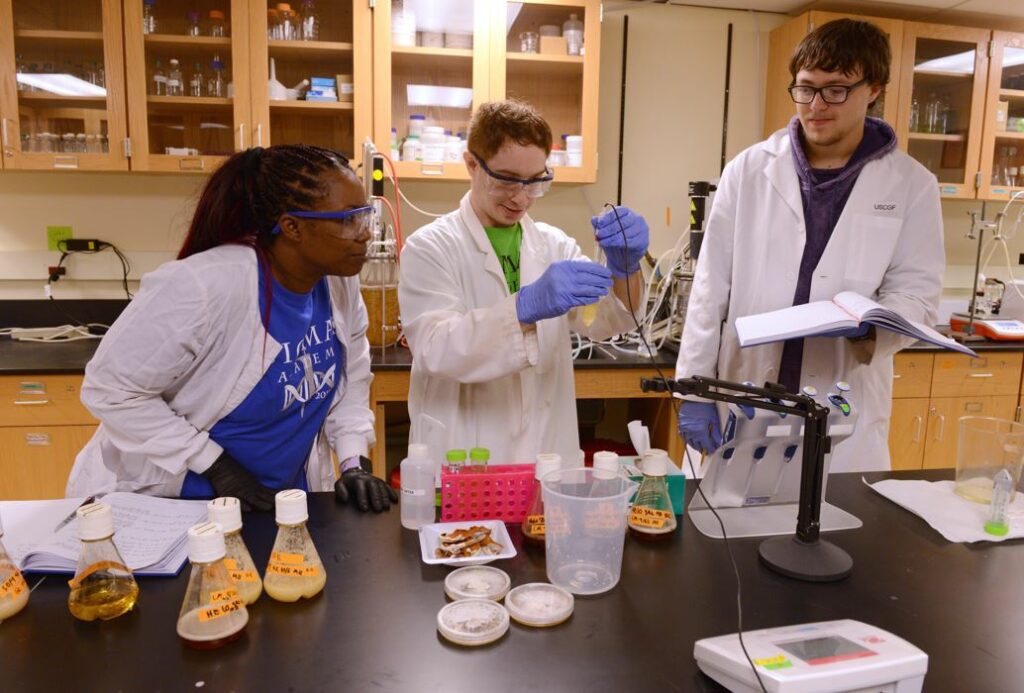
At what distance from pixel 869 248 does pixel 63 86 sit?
272 cm

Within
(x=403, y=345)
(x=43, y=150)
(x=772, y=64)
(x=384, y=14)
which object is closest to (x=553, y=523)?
(x=403, y=345)

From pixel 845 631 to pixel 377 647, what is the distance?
0.52 m

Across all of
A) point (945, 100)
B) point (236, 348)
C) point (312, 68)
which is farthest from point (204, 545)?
point (945, 100)

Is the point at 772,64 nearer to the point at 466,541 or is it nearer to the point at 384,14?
the point at 384,14

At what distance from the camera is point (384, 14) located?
2.56m

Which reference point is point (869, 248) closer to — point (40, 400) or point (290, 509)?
point (290, 509)

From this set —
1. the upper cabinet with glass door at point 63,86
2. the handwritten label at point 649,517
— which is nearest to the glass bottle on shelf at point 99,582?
the handwritten label at point 649,517

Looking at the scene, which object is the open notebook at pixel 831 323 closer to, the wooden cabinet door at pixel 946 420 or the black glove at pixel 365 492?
the black glove at pixel 365 492

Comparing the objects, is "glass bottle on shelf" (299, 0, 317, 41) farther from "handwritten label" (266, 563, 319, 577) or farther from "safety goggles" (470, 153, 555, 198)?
"handwritten label" (266, 563, 319, 577)

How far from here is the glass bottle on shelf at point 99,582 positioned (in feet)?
2.74

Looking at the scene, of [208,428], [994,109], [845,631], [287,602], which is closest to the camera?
[845,631]

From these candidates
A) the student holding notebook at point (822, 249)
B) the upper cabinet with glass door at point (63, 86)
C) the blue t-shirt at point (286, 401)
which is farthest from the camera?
the upper cabinet with glass door at point (63, 86)

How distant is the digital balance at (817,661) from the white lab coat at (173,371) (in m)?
0.88

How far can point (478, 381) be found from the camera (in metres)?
1.47
